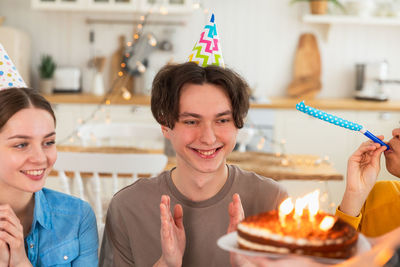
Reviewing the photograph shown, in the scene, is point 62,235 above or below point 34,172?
below

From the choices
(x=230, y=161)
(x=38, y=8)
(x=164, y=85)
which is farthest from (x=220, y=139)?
(x=38, y=8)

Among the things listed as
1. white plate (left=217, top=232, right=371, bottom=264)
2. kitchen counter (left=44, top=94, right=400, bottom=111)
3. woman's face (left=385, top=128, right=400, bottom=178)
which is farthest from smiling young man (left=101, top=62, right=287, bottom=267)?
kitchen counter (left=44, top=94, right=400, bottom=111)

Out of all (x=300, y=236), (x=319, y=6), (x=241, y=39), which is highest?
(x=319, y=6)

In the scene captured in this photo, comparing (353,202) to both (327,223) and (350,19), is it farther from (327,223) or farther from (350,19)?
(350,19)

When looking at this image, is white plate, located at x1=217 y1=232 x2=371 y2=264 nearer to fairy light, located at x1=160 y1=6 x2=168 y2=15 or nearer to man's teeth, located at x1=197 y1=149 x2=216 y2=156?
man's teeth, located at x1=197 y1=149 x2=216 y2=156

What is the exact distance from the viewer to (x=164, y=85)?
4.80 feet

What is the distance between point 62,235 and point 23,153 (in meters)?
0.28

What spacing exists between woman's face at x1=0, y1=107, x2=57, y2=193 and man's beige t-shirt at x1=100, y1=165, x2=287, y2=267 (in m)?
0.24

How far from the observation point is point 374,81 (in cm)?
453

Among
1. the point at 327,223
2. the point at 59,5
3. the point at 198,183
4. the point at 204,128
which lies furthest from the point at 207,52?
the point at 59,5

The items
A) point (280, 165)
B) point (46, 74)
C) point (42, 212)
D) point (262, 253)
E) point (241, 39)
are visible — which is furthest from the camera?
point (241, 39)

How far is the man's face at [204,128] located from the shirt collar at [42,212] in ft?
1.39

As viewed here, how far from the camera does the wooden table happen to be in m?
2.39

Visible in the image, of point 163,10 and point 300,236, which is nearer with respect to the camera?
point 300,236
